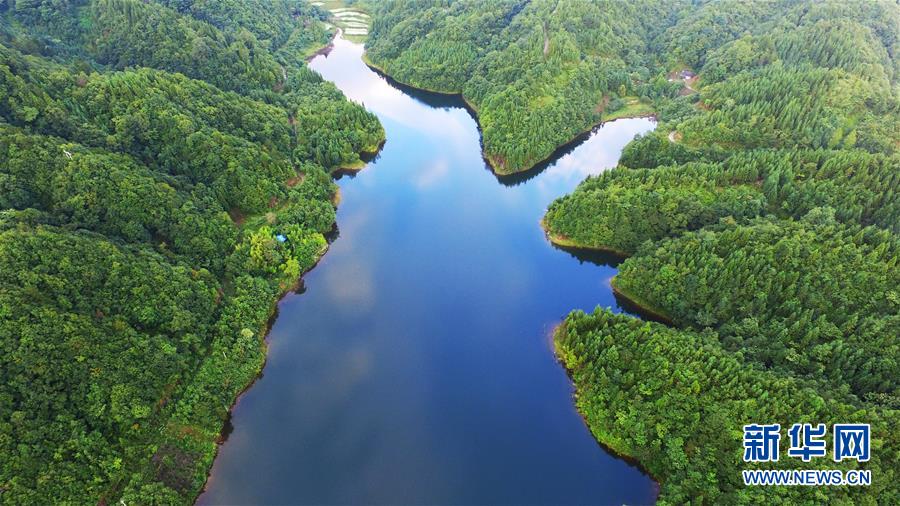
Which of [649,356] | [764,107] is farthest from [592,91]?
[649,356]

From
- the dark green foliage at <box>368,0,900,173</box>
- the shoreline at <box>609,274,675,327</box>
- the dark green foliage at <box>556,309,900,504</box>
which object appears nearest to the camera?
the dark green foliage at <box>556,309,900,504</box>

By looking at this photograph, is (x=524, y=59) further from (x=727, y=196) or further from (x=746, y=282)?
(x=746, y=282)

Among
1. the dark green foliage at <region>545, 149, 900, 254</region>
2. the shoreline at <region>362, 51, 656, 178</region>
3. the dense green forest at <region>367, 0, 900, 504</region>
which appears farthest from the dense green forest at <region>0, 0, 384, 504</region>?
the dark green foliage at <region>545, 149, 900, 254</region>

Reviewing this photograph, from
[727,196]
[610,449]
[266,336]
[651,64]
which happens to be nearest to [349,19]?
[651,64]

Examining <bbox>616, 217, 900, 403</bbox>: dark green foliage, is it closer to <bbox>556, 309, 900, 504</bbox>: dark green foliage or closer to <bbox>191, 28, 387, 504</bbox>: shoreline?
<bbox>556, 309, 900, 504</bbox>: dark green foliage

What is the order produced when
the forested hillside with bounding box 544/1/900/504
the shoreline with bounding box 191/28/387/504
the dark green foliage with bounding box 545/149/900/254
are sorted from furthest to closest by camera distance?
the dark green foliage with bounding box 545/149/900/254 → the shoreline with bounding box 191/28/387/504 → the forested hillside with bounding box 544/1/900/504

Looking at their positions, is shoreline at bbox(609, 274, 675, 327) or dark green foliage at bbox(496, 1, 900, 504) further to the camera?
shoreline at bbox(609, 274, 675, 327)

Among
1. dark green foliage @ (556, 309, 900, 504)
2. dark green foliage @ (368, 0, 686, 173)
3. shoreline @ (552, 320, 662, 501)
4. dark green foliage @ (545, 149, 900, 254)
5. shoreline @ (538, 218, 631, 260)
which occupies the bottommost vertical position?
shoreline @ (552, 320, 662, 501)
